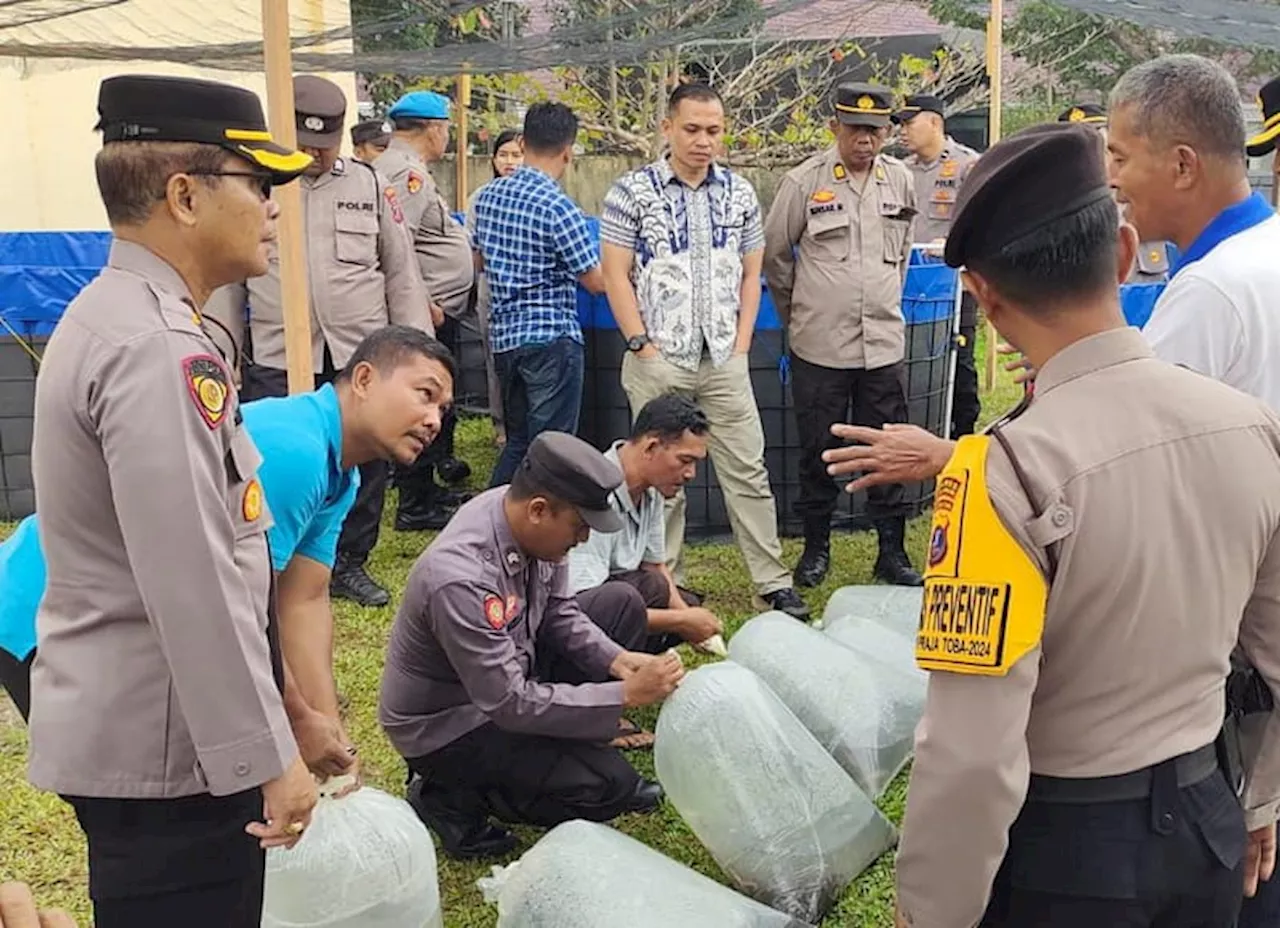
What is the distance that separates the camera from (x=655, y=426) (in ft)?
11.4

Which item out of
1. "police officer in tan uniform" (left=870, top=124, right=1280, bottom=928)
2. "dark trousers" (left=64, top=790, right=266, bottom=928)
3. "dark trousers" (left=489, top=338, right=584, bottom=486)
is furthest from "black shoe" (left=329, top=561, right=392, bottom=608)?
"police officer in tan uniform" (left=870, top=124, right=1280, bottom=928)

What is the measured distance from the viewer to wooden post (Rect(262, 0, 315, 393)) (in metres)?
3.15

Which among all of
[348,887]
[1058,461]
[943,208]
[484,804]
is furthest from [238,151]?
[943,208]

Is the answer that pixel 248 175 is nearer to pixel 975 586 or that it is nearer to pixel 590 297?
pixel 975 586

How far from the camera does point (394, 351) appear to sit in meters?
2.31

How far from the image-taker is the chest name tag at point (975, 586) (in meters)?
1.25

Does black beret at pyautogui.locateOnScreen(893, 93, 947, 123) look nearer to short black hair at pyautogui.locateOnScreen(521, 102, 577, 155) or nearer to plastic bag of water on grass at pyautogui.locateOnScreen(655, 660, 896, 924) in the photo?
short black hair at pyautogui.locateOnScreen(521, 102, 577, 155)

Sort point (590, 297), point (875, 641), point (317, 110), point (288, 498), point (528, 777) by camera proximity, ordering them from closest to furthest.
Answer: point (288, 498), point (528, 777), point (875, 641), point (317, 110), point (590, 297)

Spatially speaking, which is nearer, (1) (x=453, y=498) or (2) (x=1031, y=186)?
(2) (x=1031, y=186)

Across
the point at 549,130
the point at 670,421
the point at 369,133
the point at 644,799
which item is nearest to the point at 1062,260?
the point at 644,799

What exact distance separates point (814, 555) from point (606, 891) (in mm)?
2604

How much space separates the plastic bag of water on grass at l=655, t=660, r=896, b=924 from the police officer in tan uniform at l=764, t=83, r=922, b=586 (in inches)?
76.6

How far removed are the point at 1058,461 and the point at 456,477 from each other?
16.1 feet

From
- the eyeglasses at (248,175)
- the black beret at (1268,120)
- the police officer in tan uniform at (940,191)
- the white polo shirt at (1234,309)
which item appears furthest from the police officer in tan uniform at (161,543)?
the police officer in tan uniform at (940,191)
